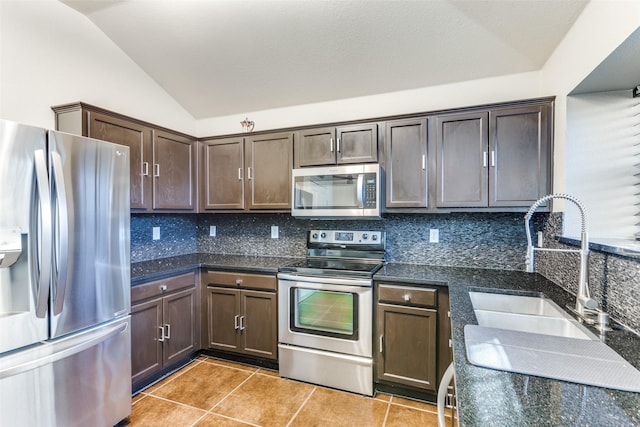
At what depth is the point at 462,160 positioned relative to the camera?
229cm

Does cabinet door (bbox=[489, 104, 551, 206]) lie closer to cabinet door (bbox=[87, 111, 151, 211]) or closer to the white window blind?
the white window blind

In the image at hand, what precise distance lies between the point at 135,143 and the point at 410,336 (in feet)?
8.43

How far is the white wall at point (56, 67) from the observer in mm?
2053

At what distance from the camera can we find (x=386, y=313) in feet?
7.29

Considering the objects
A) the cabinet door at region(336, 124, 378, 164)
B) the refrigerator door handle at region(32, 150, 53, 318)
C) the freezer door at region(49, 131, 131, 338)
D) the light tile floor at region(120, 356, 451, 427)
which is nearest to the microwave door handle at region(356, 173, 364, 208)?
the cabinet door at region(336, 124, 378, 164)

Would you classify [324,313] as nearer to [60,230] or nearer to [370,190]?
[370,190]

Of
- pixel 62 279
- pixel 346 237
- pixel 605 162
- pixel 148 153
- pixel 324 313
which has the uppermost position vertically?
pixel 148 153

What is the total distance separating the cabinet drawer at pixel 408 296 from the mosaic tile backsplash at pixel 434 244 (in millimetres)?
573

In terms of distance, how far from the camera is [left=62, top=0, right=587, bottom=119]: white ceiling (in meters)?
2.02

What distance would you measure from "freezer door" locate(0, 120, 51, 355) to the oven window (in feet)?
5.03

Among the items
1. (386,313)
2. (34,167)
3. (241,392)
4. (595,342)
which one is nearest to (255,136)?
(34,167)

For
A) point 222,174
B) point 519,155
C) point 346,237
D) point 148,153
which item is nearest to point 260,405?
point 346,237

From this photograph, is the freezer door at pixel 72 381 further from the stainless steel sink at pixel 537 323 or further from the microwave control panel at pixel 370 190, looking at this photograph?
the stainless steel sink at pixel 537 323

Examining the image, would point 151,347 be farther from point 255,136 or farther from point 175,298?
point 255,136
